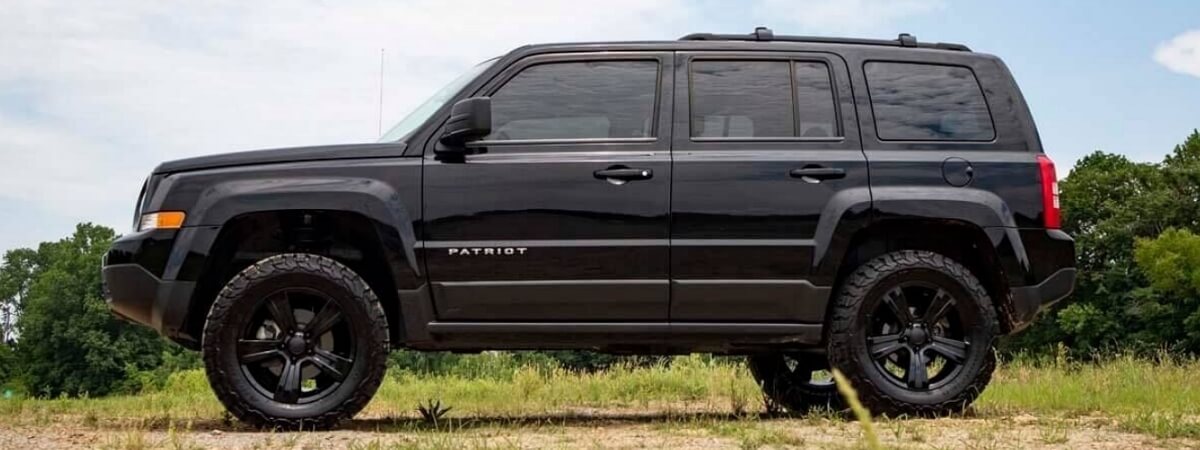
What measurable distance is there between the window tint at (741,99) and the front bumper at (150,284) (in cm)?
263

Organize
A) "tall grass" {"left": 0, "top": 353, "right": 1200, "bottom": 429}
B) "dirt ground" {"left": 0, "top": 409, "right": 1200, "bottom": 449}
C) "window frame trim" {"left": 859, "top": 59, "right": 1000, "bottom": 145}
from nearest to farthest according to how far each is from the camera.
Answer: "dirt ground" {"left": 0, "top": 409, "right": 1200, "bottom": 449} → "window frame trim" {"left": 859, "top": 59, "right": 1000, "bottom": 145} → "tall grass" {"left": 0, "top": 353, "right": 1200, "bottom": 429}

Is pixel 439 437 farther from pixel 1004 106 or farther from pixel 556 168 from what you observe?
pixel 1004 106

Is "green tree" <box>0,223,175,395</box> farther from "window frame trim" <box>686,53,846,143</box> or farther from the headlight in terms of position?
"window frame trim" <box>686,53,846,143</box>

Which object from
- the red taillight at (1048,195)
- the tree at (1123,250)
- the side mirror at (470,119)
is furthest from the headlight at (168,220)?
the tree at (1123,250)

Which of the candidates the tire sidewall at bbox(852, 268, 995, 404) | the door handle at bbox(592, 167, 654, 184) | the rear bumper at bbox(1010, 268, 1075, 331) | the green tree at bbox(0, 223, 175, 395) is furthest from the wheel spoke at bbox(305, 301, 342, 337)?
the green tree at bbox(0, 223, 175, 395)

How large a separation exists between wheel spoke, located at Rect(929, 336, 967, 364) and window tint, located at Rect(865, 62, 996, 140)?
40.9 inches

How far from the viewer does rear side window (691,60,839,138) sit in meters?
6.94

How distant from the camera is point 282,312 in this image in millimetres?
6609

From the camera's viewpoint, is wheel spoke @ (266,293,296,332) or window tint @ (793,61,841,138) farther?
window tint @ (793,61,841,138)

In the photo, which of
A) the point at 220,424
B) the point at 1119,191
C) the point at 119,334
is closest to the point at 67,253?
the point at 119,334

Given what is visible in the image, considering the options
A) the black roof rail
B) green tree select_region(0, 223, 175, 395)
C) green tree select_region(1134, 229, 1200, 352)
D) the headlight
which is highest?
the black roof rail

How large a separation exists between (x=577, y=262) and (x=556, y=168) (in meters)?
0.46

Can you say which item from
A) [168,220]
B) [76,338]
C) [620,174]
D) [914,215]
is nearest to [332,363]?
[168,220]

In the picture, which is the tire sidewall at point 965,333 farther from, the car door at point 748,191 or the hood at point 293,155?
the hood at point 293,155
